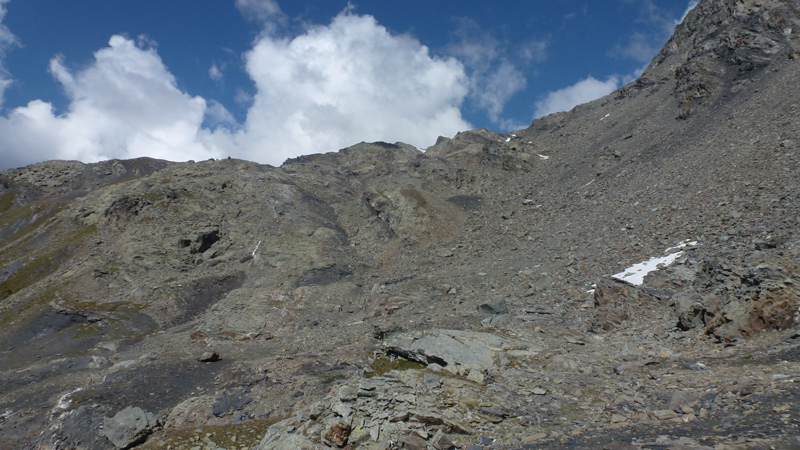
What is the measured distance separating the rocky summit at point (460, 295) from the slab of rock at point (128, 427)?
4.3 inches

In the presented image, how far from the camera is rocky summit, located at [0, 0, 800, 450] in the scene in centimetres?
1209

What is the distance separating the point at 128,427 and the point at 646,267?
90.6 feet

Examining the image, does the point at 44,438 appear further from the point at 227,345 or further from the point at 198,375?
the point at 227,345

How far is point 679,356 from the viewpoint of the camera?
49.2 ft

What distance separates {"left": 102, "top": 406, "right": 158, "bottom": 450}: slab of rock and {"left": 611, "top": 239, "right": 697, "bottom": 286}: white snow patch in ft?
81.0

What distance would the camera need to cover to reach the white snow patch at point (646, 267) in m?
23.6

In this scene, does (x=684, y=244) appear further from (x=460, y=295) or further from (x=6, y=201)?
(x=6, y=201)

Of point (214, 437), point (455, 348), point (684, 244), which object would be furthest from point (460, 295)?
point (214, 437)

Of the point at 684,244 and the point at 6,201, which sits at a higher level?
the point at 6,201

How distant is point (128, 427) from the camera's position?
16.3m

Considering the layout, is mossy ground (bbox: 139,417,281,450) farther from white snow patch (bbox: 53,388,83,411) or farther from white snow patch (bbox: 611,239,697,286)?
white snow patch (bbox: 611,239,697,286)

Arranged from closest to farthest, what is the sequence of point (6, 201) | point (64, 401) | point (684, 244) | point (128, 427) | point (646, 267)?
point (128, 427) → point (64, 401) → point (646, 267) → point (684, 244) → point (6, 201)

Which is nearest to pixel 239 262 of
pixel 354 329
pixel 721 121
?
pixel 354 329

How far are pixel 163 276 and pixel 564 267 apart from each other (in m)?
40.3
